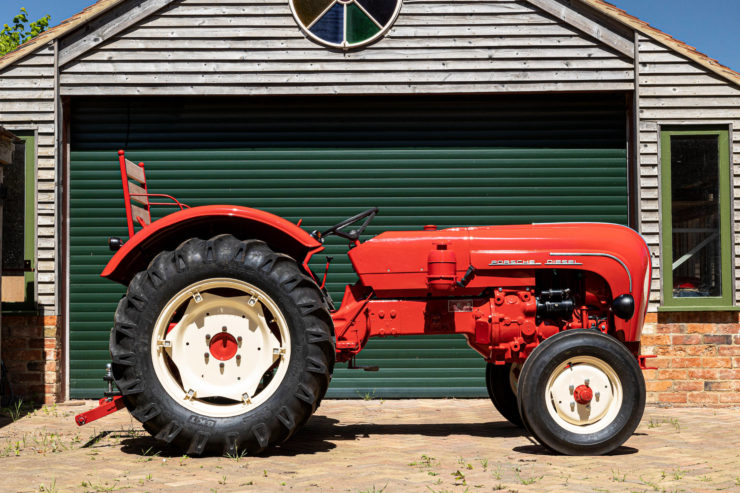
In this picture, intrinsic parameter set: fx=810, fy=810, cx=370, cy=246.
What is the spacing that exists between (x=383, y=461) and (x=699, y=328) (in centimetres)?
418

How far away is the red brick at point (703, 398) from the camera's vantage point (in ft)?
24.6

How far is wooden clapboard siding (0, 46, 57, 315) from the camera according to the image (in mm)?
7586

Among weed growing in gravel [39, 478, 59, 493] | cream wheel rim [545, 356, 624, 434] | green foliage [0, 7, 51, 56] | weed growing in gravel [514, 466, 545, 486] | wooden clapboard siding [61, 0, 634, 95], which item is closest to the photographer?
weed growing in gravel [39, 478, 59, 493]

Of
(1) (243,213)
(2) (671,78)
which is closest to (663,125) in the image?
(2) (671,78)

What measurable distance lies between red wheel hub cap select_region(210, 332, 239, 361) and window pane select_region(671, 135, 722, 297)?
14.8ft

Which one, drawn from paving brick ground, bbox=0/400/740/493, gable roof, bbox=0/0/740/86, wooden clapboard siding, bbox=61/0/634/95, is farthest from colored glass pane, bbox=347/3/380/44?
paving brick ground, bbox=0/400/740/493

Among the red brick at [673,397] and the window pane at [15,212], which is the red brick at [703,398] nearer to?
the red brick at [673,397]

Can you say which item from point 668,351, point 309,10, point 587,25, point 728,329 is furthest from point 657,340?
point 309,10

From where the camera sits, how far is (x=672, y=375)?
7.52 metres

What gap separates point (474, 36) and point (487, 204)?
162 centimetres

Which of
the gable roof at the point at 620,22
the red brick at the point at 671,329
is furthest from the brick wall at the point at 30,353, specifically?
the red brick at the point at 671,329

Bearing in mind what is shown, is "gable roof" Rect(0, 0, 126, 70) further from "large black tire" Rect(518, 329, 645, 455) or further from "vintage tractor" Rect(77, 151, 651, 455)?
"large black tire" Rect(518, 329, 645, 455)

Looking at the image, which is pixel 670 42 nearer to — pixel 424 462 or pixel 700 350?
pixel 700 350

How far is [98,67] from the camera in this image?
7754 mm
